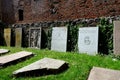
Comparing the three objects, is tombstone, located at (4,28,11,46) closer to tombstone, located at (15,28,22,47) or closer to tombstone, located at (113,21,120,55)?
tombstone, located at (15,28,22,47)

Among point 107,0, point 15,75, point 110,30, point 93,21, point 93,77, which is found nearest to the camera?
point 93,77

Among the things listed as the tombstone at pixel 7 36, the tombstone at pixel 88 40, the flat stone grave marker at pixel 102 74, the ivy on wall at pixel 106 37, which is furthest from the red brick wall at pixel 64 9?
the flat stone grave marker at pixel 102 74

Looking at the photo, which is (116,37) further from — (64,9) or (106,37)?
(64,9)

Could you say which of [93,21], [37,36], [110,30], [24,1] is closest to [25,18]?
[24,1]

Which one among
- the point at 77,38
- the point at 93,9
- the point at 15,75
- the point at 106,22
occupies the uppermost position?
the point at 93,9

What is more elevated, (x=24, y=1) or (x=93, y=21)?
(x=24, y=1)

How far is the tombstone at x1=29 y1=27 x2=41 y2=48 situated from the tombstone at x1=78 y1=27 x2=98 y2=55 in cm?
252

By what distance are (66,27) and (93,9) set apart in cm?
205

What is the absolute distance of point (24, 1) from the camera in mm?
15539

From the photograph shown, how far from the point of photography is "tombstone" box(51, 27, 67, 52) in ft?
33.3

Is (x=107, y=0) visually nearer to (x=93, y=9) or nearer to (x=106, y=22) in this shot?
(x=93, y=9)

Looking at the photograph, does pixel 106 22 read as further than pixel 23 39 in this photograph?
No

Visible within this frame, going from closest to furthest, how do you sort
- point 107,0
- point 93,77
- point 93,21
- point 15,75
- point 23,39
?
point 93,77, point 15,75, point 93,21, point 107,0, point 23,39

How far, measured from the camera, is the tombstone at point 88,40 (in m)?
9.07
